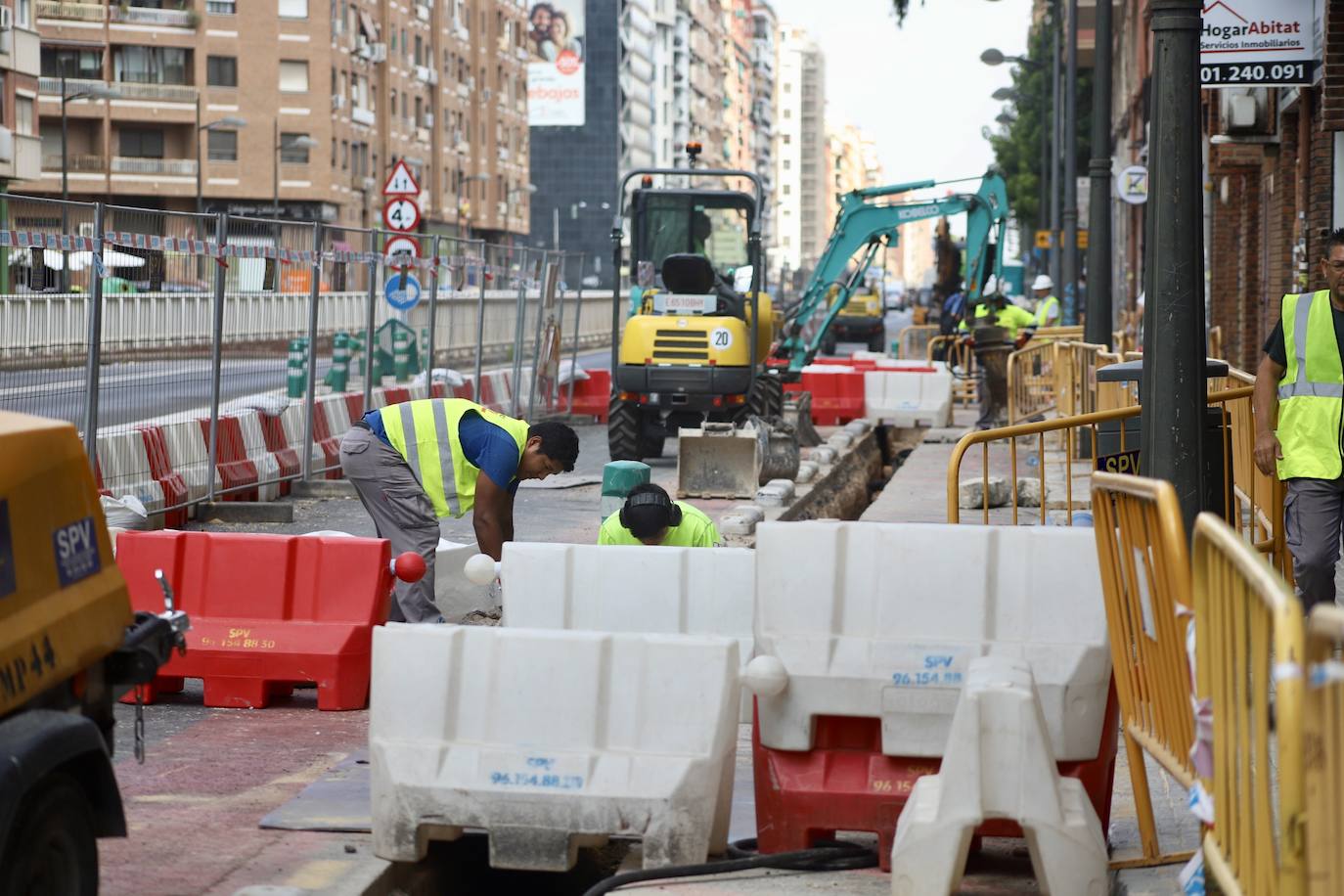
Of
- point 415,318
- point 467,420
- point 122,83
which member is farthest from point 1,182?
point 467,420

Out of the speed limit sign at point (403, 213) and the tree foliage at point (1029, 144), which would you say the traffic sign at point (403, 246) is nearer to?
the speed limit sign at point (403, 213)

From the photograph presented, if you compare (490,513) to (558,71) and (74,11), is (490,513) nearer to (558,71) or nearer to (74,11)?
(74,11)

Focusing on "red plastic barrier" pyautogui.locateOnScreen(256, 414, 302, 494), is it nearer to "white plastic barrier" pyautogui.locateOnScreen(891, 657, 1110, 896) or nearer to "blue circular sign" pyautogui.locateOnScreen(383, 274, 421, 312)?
"blue circular sign" pyautogui.locateOnScreen(383, 274, 421, 312)

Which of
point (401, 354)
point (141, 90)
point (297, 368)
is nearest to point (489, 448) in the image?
point (297, 368)

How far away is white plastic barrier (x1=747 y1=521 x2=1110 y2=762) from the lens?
6125 millimetres

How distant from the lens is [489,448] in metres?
8.91

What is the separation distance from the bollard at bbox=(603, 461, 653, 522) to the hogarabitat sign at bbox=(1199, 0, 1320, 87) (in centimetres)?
453

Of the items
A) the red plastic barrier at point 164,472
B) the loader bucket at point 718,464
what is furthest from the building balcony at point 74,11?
the red plastic barrier at point 164,472

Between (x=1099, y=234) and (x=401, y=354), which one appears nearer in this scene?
(x=1099, y=234)

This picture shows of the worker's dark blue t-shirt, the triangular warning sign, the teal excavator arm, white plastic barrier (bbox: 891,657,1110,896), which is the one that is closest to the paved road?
the worker's dark blue t-shirt

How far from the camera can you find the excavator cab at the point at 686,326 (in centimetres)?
2150

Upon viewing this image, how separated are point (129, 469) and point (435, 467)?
189 inches

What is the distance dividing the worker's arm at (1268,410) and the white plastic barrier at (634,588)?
2.15 m

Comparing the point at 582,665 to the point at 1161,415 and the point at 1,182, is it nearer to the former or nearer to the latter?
the point at 1161,415
